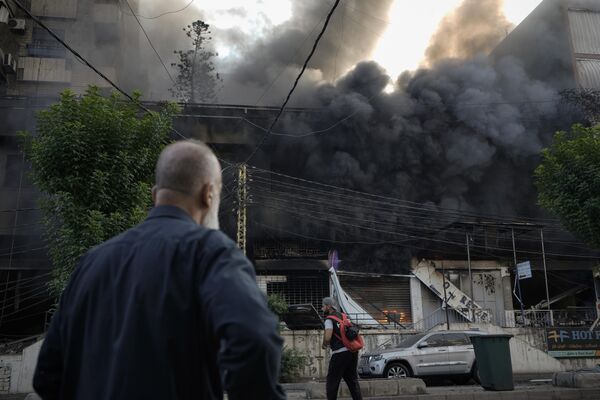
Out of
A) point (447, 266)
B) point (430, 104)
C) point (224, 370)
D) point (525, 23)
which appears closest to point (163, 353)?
point (224, 370)

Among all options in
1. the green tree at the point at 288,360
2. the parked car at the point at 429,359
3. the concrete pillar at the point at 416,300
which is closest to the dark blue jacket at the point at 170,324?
the parked car at the point at 429,359

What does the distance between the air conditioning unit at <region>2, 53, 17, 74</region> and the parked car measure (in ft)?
72.0

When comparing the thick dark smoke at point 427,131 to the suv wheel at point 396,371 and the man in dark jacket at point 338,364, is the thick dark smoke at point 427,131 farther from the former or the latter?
the man in dark jacket at point 338,364

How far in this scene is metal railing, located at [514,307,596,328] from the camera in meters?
21.9

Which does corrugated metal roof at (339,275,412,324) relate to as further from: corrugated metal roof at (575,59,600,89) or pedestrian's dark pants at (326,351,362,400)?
pedestrian's dark pants at (326,351,362,400)

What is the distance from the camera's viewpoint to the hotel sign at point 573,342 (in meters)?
19.1

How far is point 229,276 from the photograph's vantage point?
1372 millimetres

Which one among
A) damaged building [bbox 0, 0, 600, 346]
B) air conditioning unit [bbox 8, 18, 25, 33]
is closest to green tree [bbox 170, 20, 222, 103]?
damaged building [bbox 0, 0, 600, 346]

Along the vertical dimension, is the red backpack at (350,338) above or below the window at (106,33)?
below

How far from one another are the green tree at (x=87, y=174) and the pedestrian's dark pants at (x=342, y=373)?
12.8 feet

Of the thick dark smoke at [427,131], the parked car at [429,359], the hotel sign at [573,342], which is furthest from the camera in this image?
the thick dark smoke at [427,131]

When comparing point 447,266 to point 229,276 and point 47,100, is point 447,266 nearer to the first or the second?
point 47,100

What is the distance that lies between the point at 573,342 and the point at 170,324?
21.1 m

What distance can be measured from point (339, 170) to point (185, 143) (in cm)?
2768
